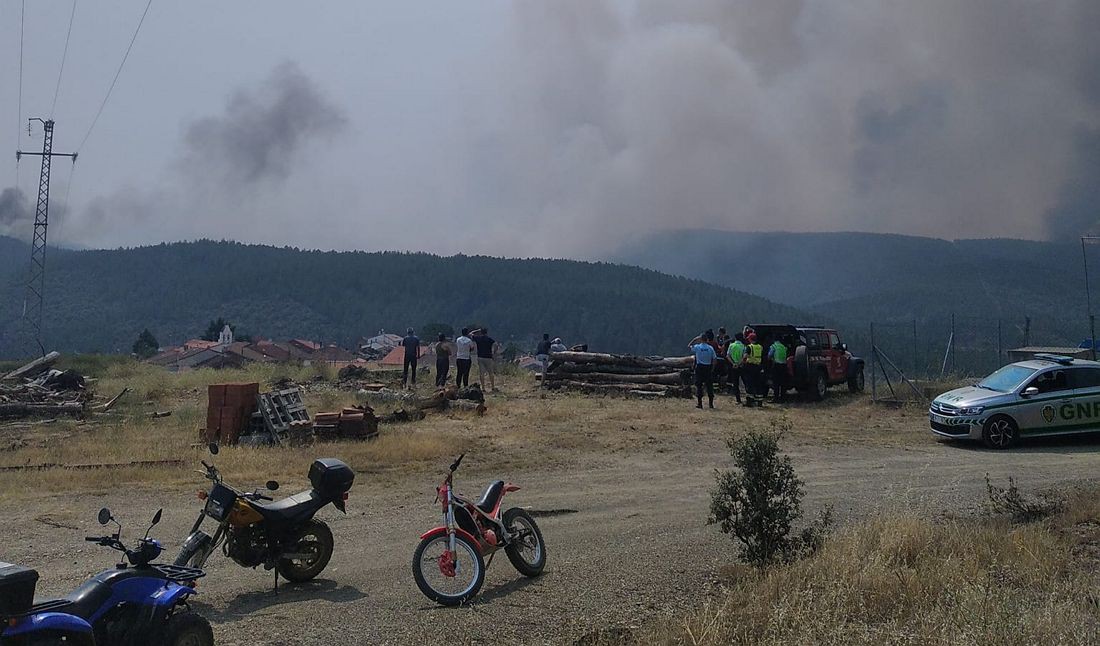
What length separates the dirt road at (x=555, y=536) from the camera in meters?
6.36

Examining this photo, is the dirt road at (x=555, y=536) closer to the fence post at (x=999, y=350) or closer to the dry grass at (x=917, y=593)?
the dry grass at (x=917, y=593)

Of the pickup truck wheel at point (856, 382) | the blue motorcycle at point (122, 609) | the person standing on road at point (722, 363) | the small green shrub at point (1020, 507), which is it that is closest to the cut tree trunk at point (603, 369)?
the person standing on road at point (722, 363)

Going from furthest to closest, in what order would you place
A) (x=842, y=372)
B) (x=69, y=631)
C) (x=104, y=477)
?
(x=842, y=372), (x=104, y=477), (x=69, y=631)

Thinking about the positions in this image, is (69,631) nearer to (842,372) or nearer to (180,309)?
(842,372)

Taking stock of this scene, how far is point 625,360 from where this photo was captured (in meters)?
25.6

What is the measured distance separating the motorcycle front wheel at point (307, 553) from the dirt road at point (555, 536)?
14 centimetres

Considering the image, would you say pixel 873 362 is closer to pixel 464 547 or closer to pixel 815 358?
pixel 815 358

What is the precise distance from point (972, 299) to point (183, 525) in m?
131

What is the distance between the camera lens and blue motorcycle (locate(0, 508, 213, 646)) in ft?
14.3

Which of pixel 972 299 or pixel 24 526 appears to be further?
pixel 972 299

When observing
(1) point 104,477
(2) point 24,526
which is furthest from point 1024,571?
(1) point 104,477

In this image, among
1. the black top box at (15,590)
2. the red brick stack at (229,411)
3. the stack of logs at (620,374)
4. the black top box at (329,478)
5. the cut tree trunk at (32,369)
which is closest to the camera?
the black top box at (15,590)

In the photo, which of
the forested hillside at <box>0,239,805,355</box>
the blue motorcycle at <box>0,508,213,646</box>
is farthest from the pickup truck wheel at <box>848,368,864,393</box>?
the forested hillside at <box>0,239,805,355</box>

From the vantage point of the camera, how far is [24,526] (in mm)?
9977
